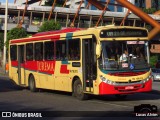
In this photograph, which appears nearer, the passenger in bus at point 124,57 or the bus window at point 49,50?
the passenger in bus at point 124,57

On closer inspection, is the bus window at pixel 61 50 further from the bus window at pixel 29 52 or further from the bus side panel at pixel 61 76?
the bus window at pixel 29 52

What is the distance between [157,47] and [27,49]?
283 ft

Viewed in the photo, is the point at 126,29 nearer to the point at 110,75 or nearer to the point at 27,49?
the point at 110,75

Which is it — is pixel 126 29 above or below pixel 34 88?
above

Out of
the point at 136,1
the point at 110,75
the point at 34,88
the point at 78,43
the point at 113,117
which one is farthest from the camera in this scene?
the point at 136,1

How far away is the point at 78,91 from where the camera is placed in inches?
722

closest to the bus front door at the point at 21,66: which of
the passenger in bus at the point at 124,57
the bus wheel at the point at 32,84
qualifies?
the bus wheel at the point at 32,84

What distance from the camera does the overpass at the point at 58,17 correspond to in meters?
85.2

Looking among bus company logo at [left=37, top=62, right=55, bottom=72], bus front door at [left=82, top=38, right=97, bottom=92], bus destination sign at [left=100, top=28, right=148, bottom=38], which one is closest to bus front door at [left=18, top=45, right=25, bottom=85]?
bus company logo at [left=37, top=62, right=55, bottom=72]

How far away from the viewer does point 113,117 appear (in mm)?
12336

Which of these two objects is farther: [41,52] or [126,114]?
[41,52]

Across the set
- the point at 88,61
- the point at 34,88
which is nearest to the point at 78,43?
the point at 88,61

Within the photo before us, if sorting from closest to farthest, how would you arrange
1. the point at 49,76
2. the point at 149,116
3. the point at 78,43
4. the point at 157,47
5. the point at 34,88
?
1. the point at 149,116
2. the point at 78,43
3. the point at 49,76
4. the point at 34,88
5. the point at 157,47

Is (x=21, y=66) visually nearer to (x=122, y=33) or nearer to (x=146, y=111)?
(x=122, y=33)
